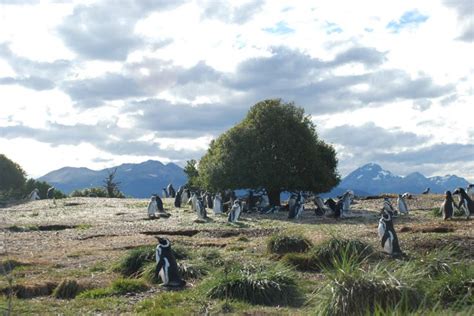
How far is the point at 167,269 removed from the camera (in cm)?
1371

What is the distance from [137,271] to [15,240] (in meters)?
10.1

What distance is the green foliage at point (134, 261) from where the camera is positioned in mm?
15648

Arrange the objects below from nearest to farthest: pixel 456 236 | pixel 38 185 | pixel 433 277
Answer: pixel 433 277 → pixel 456 236 → pixel 38 185

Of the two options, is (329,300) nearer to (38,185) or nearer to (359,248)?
(359,248)

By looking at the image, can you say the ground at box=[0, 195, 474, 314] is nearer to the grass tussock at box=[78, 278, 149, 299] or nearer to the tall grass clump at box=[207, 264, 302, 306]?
the grass tussock at box=[78, 278, 149, 299]

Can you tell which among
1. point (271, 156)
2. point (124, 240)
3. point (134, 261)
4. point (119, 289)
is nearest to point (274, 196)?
point (271, 156)

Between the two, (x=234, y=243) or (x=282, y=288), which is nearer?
(x=282, y=288)

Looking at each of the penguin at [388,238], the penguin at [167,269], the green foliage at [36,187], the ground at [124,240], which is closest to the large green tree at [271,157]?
the ground at [124,240]

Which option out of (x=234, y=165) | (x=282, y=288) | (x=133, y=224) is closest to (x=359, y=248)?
(x=282, y=288)

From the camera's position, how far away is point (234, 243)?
2042 centimetres

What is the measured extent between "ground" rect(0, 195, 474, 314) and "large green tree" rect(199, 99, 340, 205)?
4207mm

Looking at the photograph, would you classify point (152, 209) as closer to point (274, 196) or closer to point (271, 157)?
point (271, 157)

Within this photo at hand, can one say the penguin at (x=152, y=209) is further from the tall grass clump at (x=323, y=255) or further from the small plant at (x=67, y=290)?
the small plant at (x=67, y=290)

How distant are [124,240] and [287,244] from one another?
285 inches
